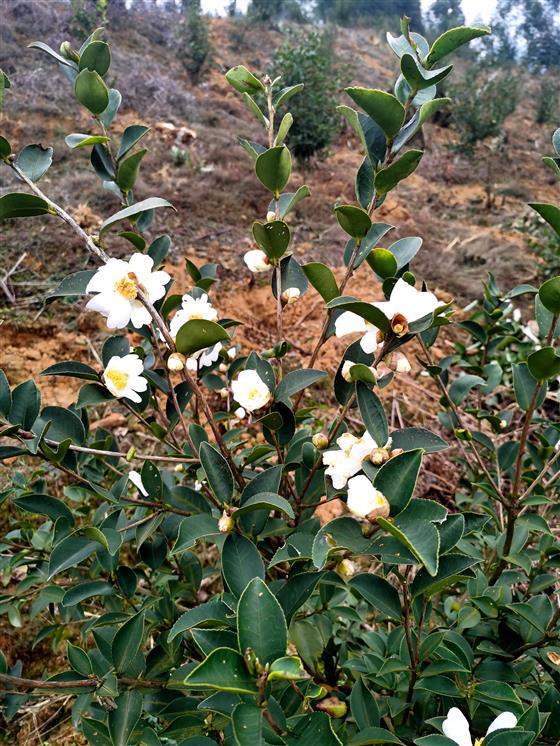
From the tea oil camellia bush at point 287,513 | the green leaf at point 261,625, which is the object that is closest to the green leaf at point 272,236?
the tea oil camellia bush at point 287,513

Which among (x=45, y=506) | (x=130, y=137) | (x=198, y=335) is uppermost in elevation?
(x=130, y=137)

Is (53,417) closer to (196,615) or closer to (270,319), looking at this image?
(196,615)

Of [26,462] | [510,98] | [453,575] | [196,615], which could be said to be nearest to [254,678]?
[196,615]

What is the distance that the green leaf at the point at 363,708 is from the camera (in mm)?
802

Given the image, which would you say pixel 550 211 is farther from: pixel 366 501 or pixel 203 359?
pixel 203 359

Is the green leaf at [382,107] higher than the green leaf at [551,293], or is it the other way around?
the green leaf at [382,107]

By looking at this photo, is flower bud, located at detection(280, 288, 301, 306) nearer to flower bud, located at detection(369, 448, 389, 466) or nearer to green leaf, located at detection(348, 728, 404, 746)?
flower bud, located at detection(369, 448, 389, 466)

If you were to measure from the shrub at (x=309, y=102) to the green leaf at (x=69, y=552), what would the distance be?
19.1ft

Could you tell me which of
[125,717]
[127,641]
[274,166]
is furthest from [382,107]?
[125,717]

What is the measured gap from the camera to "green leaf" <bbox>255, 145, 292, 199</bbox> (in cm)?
77

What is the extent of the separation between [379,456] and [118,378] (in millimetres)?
455

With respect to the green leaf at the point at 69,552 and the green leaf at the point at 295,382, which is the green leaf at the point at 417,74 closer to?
the green leaf at the point at 295,382

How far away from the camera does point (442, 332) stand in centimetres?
335

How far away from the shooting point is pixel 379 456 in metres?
0.69
